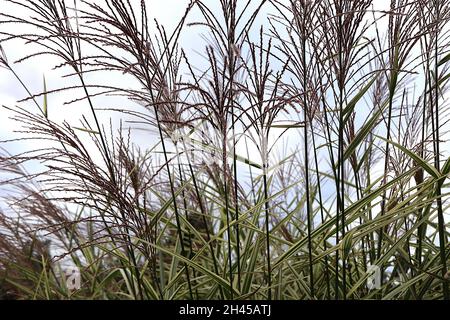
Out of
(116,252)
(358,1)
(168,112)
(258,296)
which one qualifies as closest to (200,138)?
(168,112)

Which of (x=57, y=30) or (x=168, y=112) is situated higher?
(x=57, y=30)

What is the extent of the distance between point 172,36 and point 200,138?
1.38 ft

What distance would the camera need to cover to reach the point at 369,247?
67.9 inches

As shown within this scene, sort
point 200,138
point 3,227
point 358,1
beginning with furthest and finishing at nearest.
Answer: point 3,227 < point 200,138 < point 358,1

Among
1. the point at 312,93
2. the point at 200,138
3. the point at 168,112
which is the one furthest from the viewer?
the point at 200,138

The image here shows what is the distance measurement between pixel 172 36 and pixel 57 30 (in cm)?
31

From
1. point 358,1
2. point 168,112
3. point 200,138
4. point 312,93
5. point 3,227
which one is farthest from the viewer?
point 3,227

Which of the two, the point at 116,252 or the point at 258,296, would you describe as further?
the point at 258,296

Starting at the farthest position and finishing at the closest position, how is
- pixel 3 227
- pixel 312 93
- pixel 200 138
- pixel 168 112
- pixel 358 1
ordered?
1. pixel 3 227
2. pixel 200 138
3. pixel 168 112
4. pixel 312 93
5. pixel 358 1

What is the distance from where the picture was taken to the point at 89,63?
4.38 ft

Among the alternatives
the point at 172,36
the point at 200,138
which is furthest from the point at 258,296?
the point at 172,36

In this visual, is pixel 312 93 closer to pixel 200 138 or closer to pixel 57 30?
pixel 200 138
